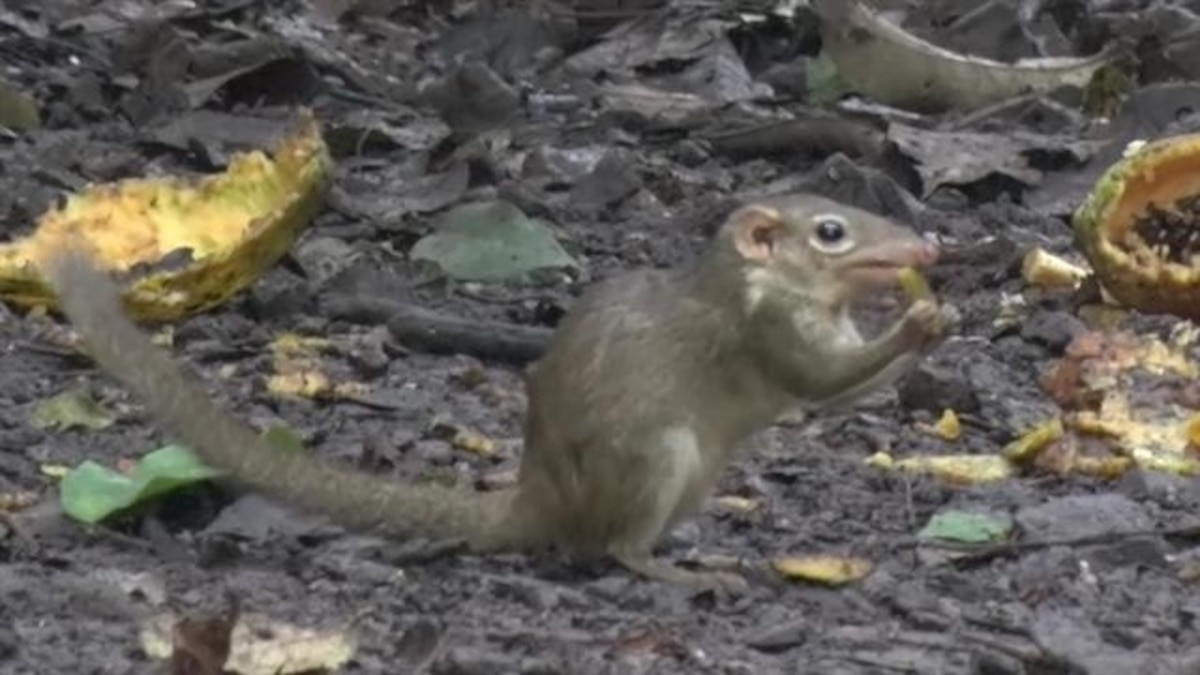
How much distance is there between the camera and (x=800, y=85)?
9.14 meters

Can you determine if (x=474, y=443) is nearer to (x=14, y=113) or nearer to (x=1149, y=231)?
(x=1149, y=231)

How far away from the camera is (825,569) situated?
523 cm

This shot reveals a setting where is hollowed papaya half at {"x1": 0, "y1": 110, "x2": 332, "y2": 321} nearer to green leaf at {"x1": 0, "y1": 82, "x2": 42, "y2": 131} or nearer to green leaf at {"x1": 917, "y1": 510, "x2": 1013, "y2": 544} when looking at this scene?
green leaf at {"x1": 0, "y1": 82, "x2": 42, "y2": 131}

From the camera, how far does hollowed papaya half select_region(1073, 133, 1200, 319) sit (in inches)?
262

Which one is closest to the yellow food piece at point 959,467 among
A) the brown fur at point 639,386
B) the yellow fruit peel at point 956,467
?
the yellow fruit peel at point 956,467

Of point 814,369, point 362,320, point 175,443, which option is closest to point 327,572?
point 175,443

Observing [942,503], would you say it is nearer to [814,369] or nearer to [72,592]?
[814,369]

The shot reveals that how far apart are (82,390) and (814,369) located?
1600 mm

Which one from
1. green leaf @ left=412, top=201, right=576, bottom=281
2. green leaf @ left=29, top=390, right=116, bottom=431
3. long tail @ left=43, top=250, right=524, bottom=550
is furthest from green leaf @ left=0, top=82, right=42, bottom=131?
long tail @ left=43, top=250, right=524, bottom=550

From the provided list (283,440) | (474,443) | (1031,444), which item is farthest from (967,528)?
(283,440)

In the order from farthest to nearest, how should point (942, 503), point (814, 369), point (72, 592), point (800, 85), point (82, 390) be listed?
point (800, 85), point (82, 390), point (942, 503), point (814, 369), point (72, 592)

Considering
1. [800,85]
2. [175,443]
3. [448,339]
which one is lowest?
[800,85]

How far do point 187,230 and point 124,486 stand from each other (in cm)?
174

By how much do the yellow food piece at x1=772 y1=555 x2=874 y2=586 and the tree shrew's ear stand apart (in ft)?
1.61
